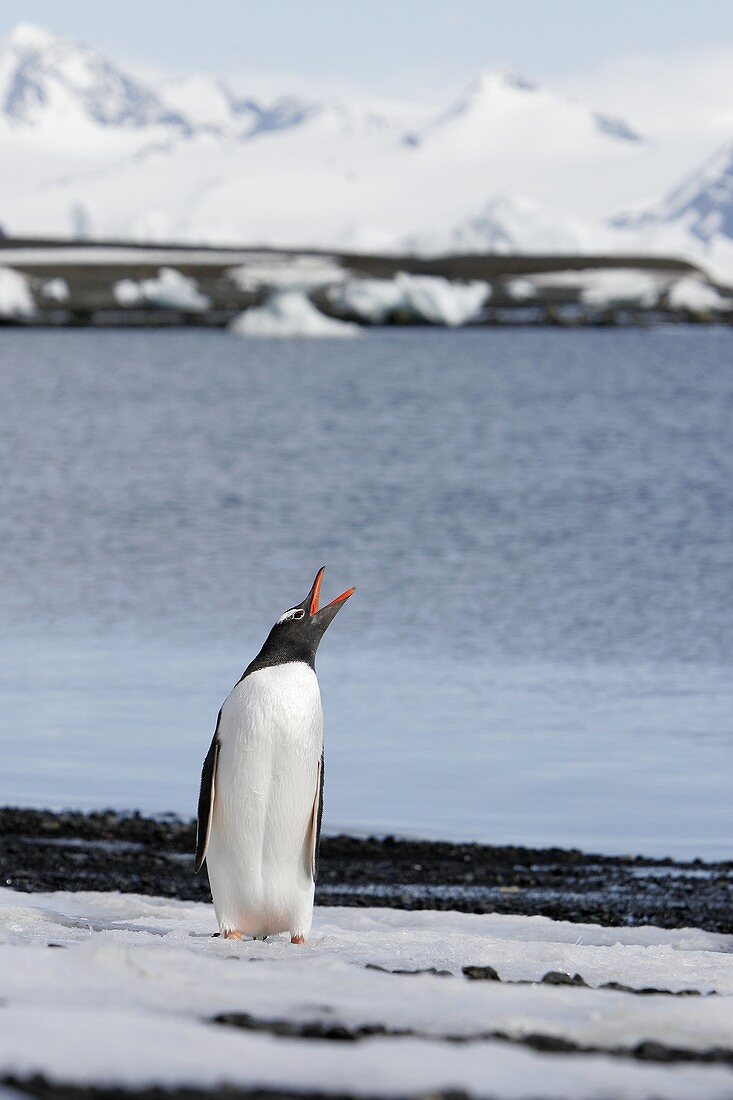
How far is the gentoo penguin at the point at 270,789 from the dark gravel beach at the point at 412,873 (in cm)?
219

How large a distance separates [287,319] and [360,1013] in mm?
100611

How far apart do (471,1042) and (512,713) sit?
10689mm

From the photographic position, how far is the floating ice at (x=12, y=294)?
405 feet

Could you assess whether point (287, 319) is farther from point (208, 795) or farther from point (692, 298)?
point (208, 795)

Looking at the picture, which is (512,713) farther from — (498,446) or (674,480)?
(498,446)

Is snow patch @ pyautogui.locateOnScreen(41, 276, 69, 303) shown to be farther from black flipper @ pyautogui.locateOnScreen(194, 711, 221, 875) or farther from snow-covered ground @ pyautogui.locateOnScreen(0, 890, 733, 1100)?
snow-covered ground @ pyautogui.locateOnScreen(0, 890, 733, 1100)

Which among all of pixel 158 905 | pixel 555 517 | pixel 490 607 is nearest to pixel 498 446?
pixel 555 517

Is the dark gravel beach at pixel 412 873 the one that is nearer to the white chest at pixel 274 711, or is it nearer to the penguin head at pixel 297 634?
the white chest at pixel 274 711

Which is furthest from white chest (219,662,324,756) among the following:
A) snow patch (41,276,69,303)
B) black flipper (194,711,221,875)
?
snow patch (41,276,69,303)

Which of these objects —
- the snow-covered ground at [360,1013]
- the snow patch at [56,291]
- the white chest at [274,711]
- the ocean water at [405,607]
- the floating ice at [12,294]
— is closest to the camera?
the snow-covered ground at [360,1013]

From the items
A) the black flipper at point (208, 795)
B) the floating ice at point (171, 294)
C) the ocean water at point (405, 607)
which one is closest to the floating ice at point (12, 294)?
the floating ice at point (171, 294)

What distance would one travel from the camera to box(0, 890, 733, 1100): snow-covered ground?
159 inches

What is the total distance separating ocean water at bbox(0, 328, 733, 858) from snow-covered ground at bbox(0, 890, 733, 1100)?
193 inches

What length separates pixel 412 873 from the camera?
33.8 feet
